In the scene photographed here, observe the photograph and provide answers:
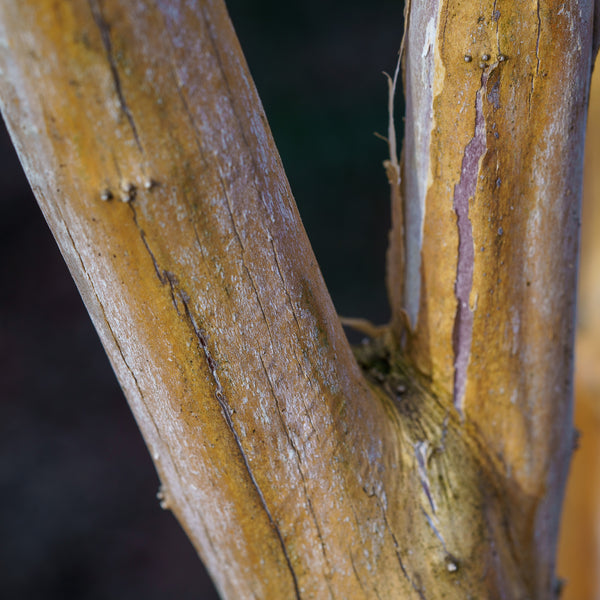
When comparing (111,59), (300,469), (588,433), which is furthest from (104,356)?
(111,59)

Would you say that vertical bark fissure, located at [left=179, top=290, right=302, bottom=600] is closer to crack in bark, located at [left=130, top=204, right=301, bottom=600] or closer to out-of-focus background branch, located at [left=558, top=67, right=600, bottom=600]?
crack in bark, located at [left=130, top=204, right=301, bottom=600]

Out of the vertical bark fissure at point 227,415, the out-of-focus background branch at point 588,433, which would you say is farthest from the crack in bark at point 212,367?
the out-of-focus background branch at point 588,433

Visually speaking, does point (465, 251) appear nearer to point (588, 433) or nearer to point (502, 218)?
point (502, 218)

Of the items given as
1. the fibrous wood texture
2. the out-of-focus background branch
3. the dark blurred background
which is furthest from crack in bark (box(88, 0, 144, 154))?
the dark blurred background

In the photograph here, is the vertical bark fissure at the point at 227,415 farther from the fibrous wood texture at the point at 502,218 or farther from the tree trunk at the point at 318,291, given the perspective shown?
the fibrous wood texture at the point at 502,218

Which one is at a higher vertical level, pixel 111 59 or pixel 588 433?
pixel 111 59

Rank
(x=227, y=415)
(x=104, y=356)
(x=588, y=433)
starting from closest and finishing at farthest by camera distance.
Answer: (x=227, y=415), (x=588, y=433), (x=104, y=356)

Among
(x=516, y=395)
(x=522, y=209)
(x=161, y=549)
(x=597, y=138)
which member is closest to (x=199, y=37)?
(x=522, y=209)
